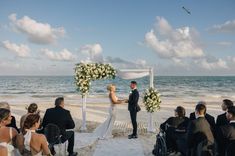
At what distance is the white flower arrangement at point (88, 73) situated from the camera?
12078 millimetres

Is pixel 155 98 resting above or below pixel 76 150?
above

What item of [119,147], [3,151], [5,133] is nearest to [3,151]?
[3,151]

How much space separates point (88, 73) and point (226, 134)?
7.06 meters

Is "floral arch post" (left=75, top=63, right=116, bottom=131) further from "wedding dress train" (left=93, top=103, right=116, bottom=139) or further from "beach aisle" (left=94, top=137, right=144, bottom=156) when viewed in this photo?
"beach aisle" (left=94, top=137, right=144, bottom=156)

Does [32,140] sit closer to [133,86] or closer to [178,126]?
[178,126]

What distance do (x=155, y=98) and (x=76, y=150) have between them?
374 cm

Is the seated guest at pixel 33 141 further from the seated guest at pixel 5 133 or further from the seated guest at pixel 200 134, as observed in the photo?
the seated guest at pixel 200 134

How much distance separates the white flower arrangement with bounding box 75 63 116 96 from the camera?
1208cm

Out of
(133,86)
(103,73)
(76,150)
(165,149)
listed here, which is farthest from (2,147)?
(103,73)

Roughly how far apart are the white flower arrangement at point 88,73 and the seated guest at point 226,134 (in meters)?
6.70

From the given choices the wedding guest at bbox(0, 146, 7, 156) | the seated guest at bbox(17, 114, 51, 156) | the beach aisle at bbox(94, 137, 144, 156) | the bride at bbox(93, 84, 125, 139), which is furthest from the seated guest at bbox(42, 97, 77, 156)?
the wedding guest at bbox(0, 146, 7, 156)

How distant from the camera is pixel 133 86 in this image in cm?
1084

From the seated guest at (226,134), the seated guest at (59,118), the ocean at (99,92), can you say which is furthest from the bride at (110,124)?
the ocean at (99,92)

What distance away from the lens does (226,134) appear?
5.67 m
